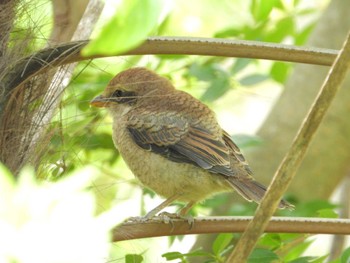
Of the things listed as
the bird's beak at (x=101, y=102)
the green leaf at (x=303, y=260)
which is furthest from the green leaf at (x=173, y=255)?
the bird's beak at (x=101, y=102)

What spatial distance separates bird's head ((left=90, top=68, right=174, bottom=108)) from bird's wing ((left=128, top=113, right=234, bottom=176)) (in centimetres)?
12

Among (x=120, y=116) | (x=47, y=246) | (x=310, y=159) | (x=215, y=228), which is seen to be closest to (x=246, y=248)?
(x=215, y=228)

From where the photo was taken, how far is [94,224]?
1.08 metres

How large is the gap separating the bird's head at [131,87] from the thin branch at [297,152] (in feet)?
5.49

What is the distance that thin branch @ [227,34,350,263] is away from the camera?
1.46 m

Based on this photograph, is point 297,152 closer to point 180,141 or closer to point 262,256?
point 262,256

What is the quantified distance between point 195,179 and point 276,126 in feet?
5.97

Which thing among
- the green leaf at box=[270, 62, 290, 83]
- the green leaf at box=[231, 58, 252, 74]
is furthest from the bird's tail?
the green leaf at box=[270, 62, 290, 83]

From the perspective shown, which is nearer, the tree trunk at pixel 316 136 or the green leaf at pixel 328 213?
the green leaf at pixel 328 213

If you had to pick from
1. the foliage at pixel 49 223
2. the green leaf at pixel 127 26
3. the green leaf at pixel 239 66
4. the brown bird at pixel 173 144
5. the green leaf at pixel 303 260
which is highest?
the green leaf at pixel 239 66

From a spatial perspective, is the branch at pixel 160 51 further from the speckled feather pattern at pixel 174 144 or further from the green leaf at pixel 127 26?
the speckled feather pattern at pixel 174 144

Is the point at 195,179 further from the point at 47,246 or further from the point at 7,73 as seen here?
the point at 47,246

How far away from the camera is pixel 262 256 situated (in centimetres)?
252

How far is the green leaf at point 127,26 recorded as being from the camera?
93 cm
